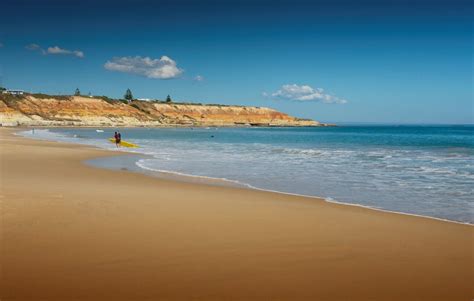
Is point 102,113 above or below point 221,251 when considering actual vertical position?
above

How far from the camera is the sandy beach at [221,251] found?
4.69 metres

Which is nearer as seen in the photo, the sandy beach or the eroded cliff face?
the sandy beach

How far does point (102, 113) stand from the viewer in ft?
456

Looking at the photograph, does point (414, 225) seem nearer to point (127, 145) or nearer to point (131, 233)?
point (131, 233)

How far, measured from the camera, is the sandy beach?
469 cm

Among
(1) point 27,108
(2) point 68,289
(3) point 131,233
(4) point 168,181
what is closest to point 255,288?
(2) point 68,289

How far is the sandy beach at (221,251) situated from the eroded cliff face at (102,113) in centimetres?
10343

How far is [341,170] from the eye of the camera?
18000mm

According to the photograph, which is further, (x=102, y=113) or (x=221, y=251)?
(x=102, y=113)

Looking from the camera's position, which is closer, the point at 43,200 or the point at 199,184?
the point at 43,200

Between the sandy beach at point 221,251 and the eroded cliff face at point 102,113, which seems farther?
the eroded cliff face at point 102,113

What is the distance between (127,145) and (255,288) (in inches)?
1256

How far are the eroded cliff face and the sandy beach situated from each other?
10343 cm

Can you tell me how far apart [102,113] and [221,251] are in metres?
140
